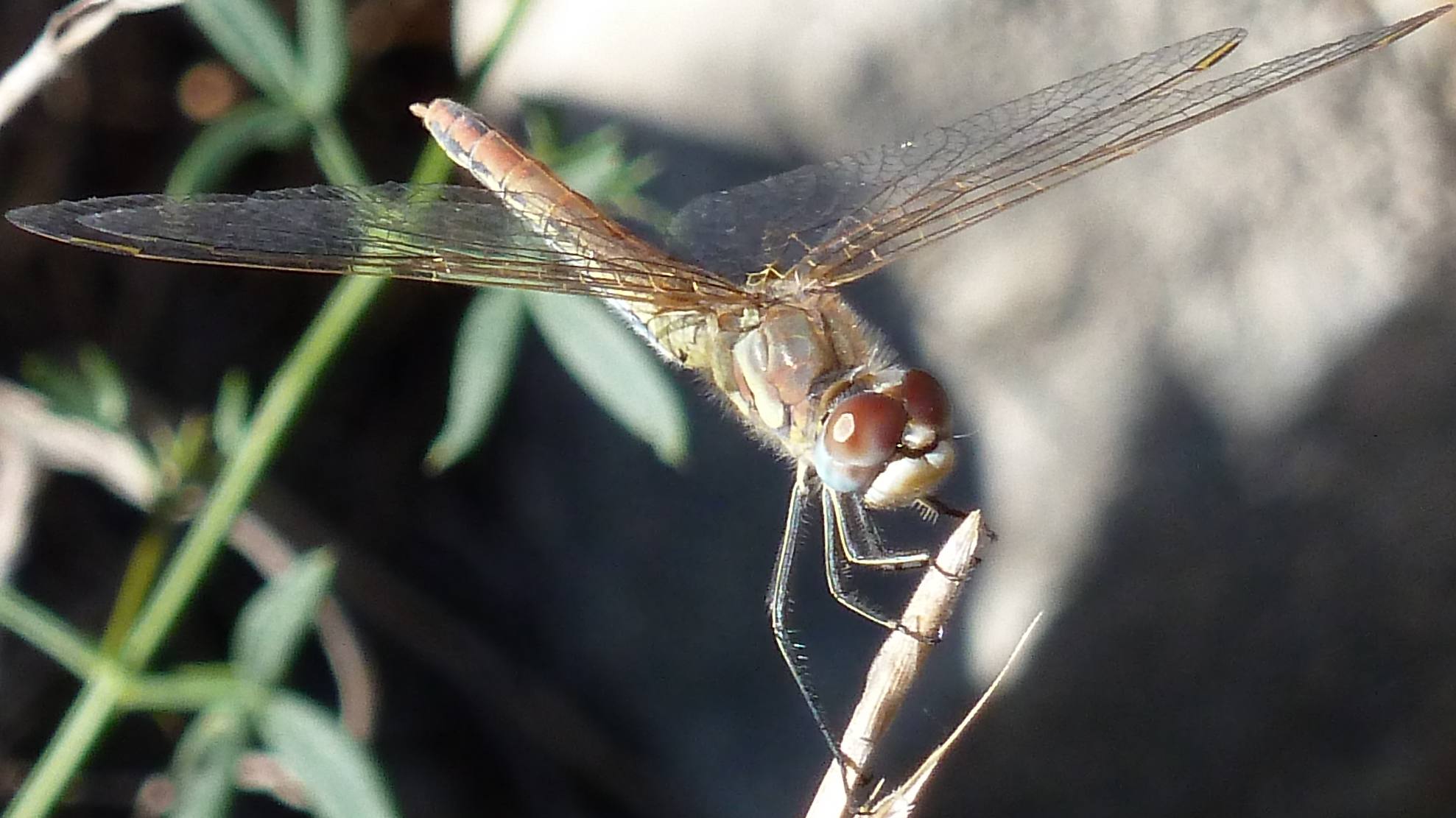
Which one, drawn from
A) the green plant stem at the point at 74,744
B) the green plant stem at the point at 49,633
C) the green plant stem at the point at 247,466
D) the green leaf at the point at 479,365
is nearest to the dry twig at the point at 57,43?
the green plant stem at the point at 247,466

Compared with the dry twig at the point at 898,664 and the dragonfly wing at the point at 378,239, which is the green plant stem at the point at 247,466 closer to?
the dragonfly wing at the point at 378,239

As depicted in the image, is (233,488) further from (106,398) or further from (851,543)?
(851,543)

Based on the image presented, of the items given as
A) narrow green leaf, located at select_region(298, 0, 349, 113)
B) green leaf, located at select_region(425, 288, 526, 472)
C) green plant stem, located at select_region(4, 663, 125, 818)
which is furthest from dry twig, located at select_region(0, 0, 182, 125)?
green plant stem, located at select_region(4, 663, 125, 818)

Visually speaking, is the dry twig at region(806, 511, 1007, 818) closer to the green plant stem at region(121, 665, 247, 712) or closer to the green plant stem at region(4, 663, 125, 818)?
the green plant stem at region(121, 665, 247, 712)

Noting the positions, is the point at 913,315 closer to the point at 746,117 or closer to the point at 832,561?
the point at 746,117

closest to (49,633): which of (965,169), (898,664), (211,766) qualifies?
(211,766)
